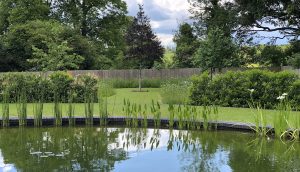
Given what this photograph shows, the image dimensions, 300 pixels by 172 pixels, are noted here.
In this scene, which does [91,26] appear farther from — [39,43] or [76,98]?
[76,98]

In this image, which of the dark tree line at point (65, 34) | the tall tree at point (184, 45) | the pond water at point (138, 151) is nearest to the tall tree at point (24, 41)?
the dark tree line at point (65, 34)

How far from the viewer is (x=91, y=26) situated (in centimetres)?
3400

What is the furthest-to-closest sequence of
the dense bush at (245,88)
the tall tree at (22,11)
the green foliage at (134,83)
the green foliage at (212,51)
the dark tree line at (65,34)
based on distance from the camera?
the tall tree at (22,11) → the green foliage at (134,83) → the dark tree line at (65,34) → the green foliage at (212,51) → the dense bush at (245,88)

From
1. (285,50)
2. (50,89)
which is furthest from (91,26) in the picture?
(50,89)

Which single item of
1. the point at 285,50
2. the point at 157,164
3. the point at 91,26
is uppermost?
the point at 91,26

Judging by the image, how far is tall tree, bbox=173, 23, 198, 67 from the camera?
28984 millimetres

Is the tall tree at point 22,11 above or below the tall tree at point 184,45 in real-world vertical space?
above

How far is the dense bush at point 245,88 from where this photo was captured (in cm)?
1218

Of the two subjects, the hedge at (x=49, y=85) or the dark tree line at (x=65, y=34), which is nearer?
the hedge at (x=49, y=85)

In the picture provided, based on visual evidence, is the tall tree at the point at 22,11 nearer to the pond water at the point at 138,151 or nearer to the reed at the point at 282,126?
the pond water at the point at 138,151

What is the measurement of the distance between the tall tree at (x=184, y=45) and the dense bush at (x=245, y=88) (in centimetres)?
1560

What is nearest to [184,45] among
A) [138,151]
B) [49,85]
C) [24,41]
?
[24,41]

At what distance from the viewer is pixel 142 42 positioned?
23.3 meters

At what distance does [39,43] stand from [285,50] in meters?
15.4
